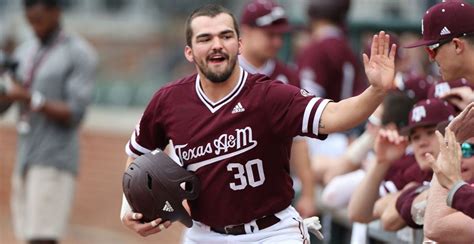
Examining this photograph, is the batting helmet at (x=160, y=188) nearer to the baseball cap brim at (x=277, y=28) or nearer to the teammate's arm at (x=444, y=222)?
the teammate's arm at (x=444, y=222)

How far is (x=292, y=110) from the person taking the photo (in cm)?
622

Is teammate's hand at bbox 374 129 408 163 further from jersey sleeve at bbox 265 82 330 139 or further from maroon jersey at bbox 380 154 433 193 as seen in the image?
jersey sleeve at bbox 265 82 330 139

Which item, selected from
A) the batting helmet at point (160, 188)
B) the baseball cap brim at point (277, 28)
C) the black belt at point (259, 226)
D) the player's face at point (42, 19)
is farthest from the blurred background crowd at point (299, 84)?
the batting helmet at point (160, 188)

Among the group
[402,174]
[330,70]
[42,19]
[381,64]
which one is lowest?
[402,174]

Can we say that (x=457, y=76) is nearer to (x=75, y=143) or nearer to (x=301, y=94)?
(x=301, y=94)

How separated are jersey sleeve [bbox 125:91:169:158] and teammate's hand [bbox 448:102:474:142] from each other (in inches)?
65.1

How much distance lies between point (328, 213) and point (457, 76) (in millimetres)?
4539

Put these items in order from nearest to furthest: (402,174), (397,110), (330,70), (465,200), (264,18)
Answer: (465,200)
(402,174)
(397,110)
(264,18)
(330,70)

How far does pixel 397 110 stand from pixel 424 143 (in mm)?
765

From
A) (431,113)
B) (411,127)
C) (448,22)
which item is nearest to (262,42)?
(411,127)

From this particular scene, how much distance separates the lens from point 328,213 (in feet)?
33.8

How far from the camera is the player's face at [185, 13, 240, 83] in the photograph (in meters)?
6.34

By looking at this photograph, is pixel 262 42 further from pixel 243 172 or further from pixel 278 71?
pixel 243 172

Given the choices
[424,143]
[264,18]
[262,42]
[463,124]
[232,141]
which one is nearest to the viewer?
[463,124]
